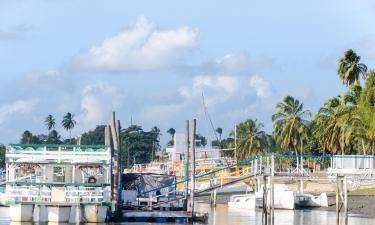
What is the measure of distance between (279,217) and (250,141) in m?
71.9

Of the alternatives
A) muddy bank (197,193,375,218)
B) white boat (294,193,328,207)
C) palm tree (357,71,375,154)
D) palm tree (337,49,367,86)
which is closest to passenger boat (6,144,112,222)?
muddy bank (197,193,375,218)

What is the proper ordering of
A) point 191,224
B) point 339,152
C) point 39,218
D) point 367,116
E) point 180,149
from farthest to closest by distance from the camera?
point 180,149 → point 339,152 → point 367,116 → point 191,224 → point 39,218

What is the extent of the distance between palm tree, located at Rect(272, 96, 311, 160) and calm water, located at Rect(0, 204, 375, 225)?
140 ft

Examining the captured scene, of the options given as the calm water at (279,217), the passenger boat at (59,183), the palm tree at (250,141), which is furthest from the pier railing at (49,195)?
the palm tree at (250,141)

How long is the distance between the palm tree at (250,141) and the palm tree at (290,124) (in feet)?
47.0

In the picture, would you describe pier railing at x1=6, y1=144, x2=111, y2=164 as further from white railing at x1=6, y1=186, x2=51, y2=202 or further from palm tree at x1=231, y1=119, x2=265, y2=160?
palm tree at x1=231, y1=119, x2=265, y2=160

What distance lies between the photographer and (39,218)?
53.2 m

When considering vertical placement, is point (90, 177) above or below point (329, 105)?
below

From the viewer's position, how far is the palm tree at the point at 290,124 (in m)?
122

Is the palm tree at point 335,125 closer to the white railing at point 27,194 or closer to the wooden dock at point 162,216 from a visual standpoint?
the wooden dock at point 162,216

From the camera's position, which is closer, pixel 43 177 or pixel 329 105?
pixel 43 177

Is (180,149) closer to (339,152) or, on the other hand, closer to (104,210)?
(339,152)

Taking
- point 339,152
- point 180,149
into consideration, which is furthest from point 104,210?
point 180,149

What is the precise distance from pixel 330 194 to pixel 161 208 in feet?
119
